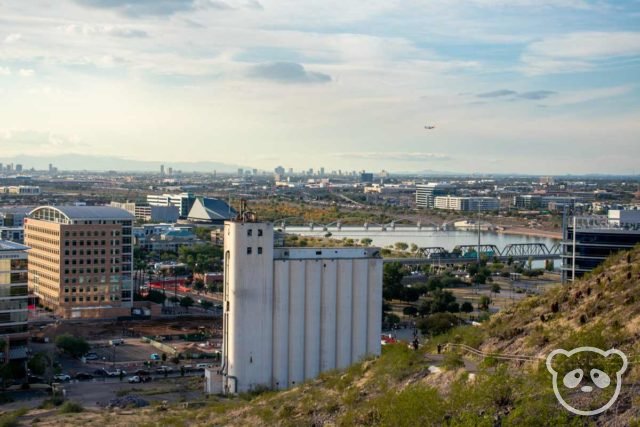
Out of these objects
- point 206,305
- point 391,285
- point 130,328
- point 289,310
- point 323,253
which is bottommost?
point 130,328

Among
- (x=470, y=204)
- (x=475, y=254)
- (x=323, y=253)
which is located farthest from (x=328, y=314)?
(x=470, y=204)

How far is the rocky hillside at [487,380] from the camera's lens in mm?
7258

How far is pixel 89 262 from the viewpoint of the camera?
98.0 feet

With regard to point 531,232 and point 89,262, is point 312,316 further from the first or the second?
point 531,232

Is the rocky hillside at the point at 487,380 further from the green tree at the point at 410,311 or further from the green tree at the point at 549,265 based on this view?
the green tree at the point at 549,265

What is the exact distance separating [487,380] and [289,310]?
935 centimetres

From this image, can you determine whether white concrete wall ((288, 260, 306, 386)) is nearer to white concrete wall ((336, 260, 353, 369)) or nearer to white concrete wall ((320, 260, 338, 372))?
white concrete wall ((320, 260, 338, 372))

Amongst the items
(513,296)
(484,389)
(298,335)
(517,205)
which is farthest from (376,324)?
(517,205)

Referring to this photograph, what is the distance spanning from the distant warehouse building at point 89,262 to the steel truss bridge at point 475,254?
60.9 feet

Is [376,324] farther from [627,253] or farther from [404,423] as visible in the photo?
[404,423]

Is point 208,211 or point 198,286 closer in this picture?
point 198,286

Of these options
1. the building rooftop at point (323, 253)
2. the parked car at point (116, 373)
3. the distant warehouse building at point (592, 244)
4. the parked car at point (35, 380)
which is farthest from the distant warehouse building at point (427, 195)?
the building rooftop at point (323, 253)

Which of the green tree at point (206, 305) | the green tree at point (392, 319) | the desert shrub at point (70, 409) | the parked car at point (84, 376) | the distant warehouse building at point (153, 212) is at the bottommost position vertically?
the green tree at point (206, 305)

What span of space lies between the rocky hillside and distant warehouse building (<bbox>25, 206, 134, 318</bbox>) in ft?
58.0
